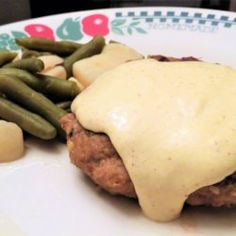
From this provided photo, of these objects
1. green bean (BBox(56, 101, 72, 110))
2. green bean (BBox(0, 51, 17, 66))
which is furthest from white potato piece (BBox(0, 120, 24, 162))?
green bean (BBox(0, 51, 17, 66))

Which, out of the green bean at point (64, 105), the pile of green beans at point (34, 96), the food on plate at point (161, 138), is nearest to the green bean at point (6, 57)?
the pile of green beans at point (34, 96)

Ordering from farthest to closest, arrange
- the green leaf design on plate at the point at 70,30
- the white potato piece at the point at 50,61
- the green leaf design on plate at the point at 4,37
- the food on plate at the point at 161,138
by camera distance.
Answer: the green leaf design on plate at the point at 70,30 → the green leaf design on plate at the point at 4,37 → the white potato piece at the point at 50,61 → the food on plate at the point at 161,138

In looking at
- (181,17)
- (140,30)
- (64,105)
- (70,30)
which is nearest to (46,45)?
(70,30)

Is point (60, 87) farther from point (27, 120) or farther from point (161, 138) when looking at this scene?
point (161, 138)

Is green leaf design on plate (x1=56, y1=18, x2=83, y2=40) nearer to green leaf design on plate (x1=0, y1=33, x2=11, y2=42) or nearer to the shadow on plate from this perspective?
green leaf design on plate (x1=0, y1=33, x2=11, y2=42)

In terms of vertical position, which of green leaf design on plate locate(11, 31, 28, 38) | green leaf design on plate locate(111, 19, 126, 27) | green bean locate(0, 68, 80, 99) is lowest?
green leaf design on plate locate(111, 19, 126, 27)

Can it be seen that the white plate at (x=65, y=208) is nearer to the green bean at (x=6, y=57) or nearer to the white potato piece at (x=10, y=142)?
the white potato piece at (x=10, y=142)
